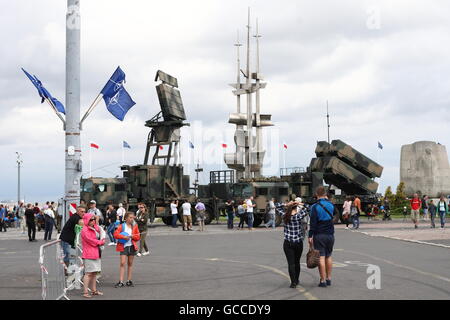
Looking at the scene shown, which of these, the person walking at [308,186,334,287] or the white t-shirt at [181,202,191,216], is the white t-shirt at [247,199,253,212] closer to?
the white t-shirt at [181,202,191,216]

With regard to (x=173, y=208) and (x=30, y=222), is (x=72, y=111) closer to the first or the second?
(x=30, y=222)

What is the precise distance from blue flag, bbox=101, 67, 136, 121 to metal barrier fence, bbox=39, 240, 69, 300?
13.3 ft

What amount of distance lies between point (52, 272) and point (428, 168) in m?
44.0

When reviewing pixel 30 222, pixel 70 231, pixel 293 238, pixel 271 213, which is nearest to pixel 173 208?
pixel 271 213

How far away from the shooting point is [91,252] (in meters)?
10.8

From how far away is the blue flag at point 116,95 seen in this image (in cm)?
1408

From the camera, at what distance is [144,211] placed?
54.4 ft

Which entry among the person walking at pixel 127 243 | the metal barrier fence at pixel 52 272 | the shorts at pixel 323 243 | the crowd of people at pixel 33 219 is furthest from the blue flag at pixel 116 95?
the shorts at pixel 323 243

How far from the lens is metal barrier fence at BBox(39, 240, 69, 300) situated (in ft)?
32.2

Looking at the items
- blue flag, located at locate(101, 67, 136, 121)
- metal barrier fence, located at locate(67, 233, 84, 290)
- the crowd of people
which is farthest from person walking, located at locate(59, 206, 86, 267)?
blue flag, located at locate(101, 67, 136, 121)

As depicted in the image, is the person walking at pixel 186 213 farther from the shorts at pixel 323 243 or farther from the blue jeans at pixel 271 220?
the shorts at pixel 323 243

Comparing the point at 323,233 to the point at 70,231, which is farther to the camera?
the point at 70,231
